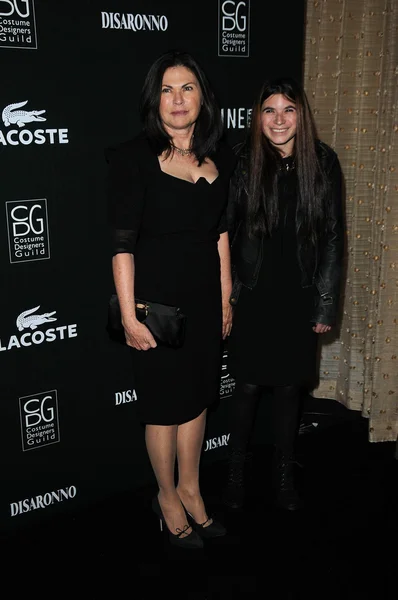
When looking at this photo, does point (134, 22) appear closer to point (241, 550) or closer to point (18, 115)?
point (18, 115)

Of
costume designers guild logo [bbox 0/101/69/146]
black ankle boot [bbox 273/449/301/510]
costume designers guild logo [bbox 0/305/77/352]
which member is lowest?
black ankle boot [bbox 273/449/301/510]

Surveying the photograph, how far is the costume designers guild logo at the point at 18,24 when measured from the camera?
212 cm

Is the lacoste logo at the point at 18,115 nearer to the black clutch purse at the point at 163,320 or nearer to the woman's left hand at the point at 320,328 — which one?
the black clutch purse at the point at 163,320

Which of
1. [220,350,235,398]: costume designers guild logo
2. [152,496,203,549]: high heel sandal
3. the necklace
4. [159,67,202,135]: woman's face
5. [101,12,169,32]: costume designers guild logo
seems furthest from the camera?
[220,350,235,398]: costume designers guild logo

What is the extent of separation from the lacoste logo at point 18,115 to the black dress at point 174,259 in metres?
0.28

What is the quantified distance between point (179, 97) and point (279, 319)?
0.86m

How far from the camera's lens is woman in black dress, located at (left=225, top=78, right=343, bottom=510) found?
239cm

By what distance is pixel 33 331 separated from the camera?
94.8 inches

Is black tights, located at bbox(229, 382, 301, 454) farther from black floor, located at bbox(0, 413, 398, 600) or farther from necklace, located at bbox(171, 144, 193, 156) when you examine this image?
necklace, located at bbox(171, 144, 193, 156)

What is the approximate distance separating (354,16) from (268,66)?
65cm

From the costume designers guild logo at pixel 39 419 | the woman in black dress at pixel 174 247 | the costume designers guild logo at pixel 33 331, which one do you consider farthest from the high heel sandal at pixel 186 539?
the costume designers guild logo at pixel 33 331

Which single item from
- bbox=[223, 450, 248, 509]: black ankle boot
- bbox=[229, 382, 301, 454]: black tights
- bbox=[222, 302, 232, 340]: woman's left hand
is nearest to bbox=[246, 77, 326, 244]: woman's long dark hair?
bbox=[222, 302, 232, 340]: woman's left hand

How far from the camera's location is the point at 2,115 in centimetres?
217

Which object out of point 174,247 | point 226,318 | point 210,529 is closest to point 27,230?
point 174,247
